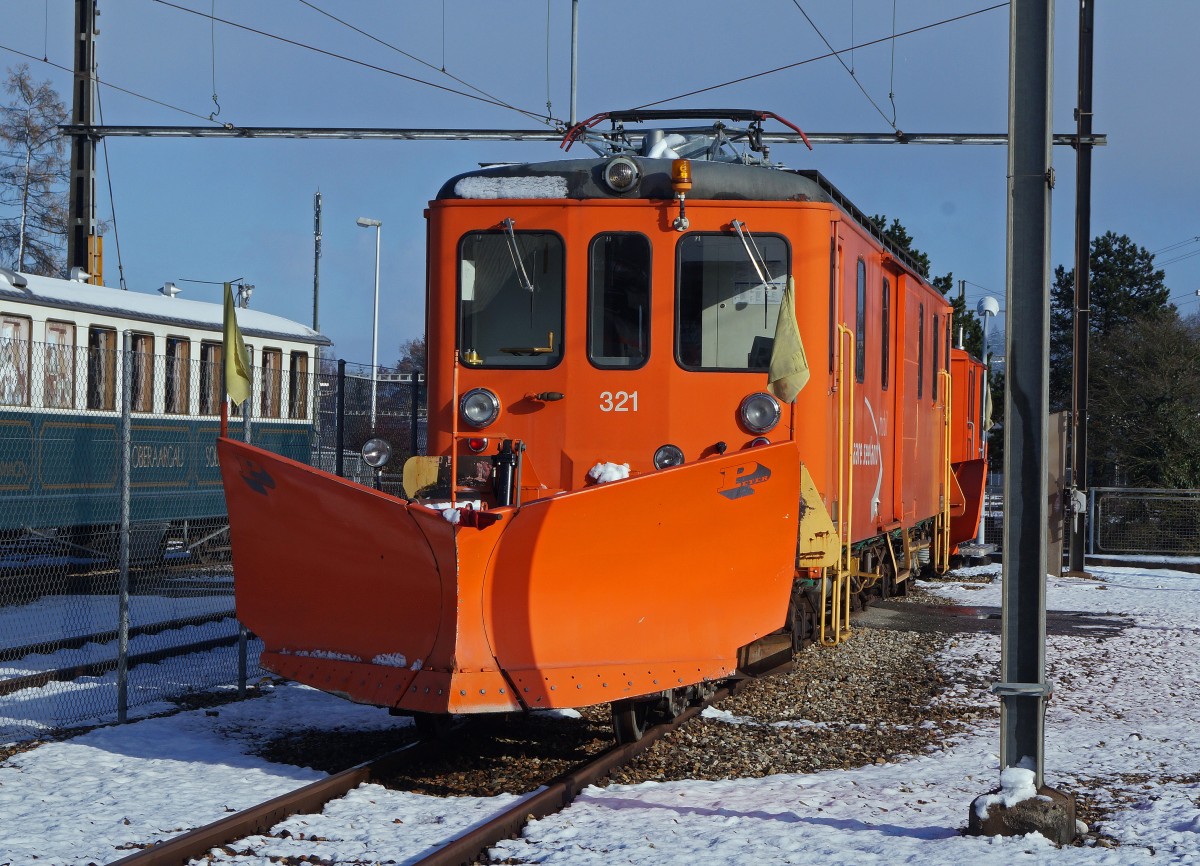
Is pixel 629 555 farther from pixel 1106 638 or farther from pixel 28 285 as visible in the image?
pixel 28 285

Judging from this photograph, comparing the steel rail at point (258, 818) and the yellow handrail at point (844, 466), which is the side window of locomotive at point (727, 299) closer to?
the yellow handrail at point (844, 466)

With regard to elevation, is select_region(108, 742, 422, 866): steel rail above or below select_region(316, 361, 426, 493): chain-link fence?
below

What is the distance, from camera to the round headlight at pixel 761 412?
25.2 feet

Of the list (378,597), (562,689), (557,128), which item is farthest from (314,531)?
(557,128)

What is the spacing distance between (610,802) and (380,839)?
3.60 feet

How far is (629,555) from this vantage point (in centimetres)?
635

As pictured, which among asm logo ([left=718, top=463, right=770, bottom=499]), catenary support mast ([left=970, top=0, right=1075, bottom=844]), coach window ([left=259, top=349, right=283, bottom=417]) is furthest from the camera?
coach window ([left=259, top=349, right=283, bottom=417])

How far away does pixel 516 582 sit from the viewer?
6.13 m

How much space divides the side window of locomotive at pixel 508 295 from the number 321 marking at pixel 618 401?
46cm

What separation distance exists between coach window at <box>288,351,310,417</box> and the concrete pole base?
13.2m

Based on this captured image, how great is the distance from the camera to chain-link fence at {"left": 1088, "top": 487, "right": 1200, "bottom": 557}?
26.7m

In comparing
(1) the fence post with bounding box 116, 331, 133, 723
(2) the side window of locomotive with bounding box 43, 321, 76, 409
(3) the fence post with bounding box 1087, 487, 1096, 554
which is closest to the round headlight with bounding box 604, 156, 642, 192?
(1) the fence post with bounding box 116, 331, 133, 723

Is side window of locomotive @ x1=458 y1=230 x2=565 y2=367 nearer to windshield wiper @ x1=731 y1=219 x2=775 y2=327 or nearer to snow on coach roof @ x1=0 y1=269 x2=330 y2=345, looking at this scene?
windshield wiper @ x1=731 y1=219 x2=775 y2=327

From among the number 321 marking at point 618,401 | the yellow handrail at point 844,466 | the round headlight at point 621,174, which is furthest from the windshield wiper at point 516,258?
the yellow handrail at point 844,466
